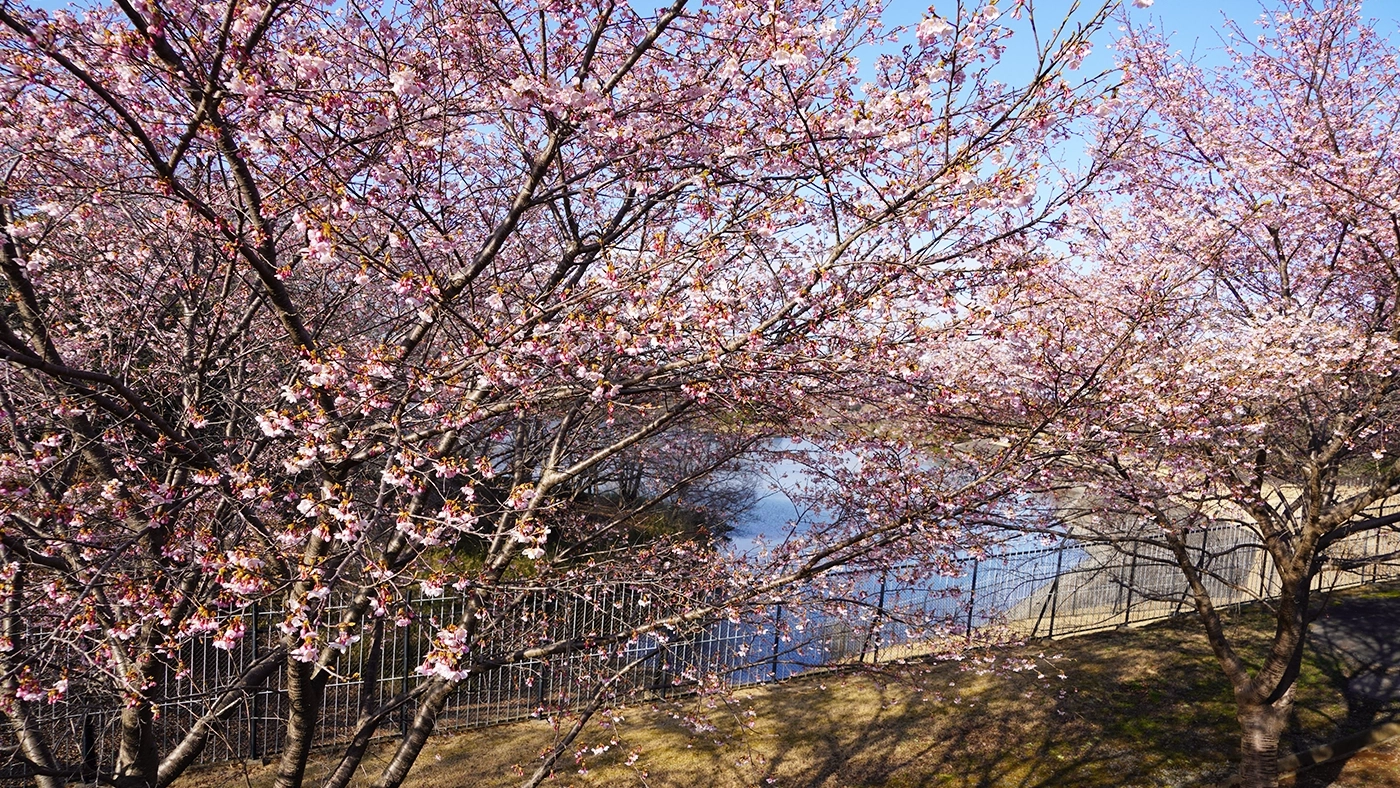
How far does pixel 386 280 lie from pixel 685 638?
14.6ft

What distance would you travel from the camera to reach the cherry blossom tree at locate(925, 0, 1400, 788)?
6586mm

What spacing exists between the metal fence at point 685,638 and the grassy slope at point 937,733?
1.71 feet

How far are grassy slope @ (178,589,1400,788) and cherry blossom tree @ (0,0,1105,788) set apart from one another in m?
3.72

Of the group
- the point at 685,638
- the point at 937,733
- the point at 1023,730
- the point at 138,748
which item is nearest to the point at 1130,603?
the point at 1023,730

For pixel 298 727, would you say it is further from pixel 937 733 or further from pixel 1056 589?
pixel 1056 589

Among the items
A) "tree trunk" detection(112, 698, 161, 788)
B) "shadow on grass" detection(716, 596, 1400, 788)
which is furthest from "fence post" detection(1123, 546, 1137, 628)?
"tree trunk" detection(112, 698, 161, 788)

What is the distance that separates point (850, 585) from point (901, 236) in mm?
5339

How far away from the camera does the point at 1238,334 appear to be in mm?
7879

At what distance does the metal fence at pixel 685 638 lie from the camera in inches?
253

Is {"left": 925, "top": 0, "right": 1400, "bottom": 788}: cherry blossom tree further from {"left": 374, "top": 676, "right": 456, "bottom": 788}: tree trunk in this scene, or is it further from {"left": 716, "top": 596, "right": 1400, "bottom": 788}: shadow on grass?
{"left": 374, "top": 676, "right": 456, "bottom": 788}: tree trunk

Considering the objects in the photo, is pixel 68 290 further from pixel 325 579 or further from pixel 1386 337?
pixel 1386 337

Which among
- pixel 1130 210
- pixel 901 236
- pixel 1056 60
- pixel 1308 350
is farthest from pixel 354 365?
pixel 1130 210

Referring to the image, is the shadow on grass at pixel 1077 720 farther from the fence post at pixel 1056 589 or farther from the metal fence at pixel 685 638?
the metal fence at pixel 685 638

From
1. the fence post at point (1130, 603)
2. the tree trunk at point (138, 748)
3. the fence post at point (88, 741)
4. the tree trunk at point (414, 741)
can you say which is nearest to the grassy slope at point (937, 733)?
the fence post at point (88, 741)
